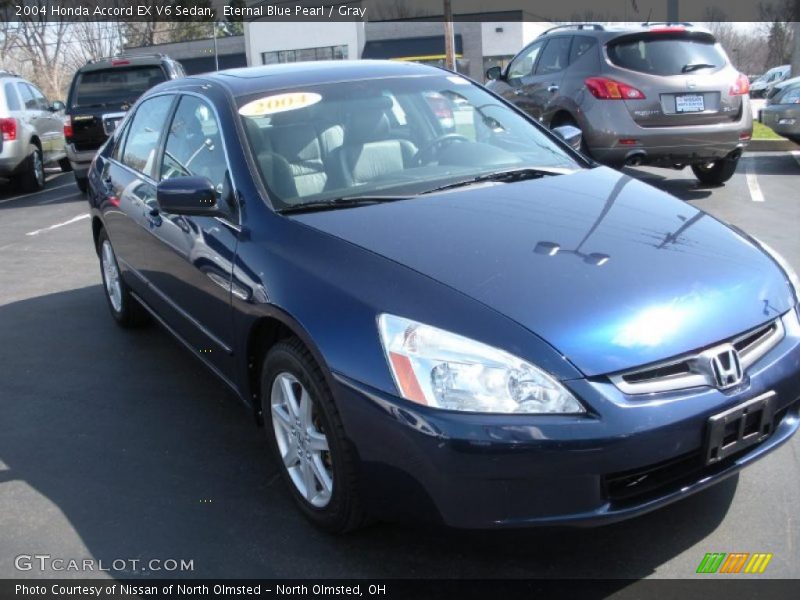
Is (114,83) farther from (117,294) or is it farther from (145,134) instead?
(145,134)

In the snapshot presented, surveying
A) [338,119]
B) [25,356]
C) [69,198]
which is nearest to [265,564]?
[338,119]

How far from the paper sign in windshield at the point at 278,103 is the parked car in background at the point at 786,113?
822 centimetres

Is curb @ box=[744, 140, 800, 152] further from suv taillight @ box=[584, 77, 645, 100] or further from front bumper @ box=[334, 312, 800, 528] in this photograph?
front bumper @ box=[334, 312, 800, 528]

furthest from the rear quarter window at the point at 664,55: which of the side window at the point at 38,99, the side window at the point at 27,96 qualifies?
the side window at the point at 38,99

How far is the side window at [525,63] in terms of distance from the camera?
1017cm

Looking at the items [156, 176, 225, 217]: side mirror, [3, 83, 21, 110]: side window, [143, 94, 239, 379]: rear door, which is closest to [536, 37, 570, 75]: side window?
[143, 94, 239, 379]: rear door

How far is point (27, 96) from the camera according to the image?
13.2 meters

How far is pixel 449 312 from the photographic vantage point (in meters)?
2.56

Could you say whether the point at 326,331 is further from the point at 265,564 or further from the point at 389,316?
the point at 265,564

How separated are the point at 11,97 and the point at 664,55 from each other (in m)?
9.14

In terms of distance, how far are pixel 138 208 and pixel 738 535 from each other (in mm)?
3345

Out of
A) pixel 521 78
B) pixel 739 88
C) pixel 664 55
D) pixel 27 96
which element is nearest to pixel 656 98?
pixel 664 55

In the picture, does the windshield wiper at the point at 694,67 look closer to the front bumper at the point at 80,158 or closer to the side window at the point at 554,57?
the side window at the point at 554,57

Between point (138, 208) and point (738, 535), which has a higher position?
point (138, 208)
